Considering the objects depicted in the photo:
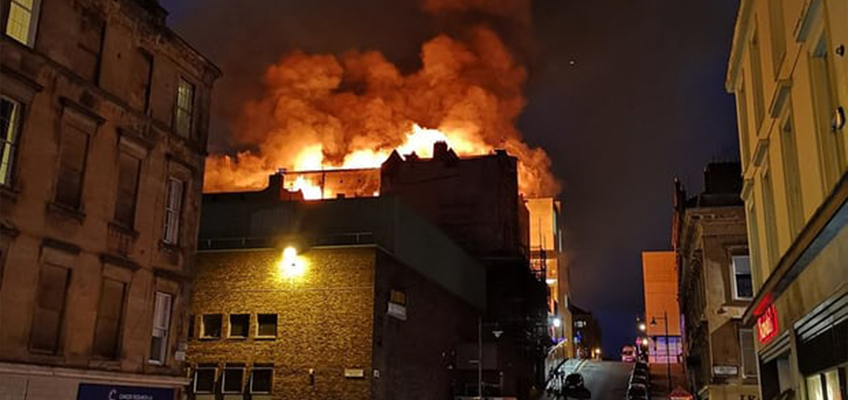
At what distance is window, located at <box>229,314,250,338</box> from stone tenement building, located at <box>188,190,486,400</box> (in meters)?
0.05

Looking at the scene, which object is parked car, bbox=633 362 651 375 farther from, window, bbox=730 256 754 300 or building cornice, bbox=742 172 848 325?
building cornice, bbox=742 172 848 325

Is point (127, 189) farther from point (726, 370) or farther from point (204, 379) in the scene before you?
point (726, 370)

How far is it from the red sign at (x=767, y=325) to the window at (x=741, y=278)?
13.8m

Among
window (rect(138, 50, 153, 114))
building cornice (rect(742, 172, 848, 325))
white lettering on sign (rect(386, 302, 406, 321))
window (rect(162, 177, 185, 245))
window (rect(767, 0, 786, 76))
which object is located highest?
window (rect(138, 50, 153, 114))

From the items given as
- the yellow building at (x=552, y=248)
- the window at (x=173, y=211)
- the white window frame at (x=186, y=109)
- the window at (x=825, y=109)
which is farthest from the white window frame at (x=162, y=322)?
the yellow building at (x=552, y=248)

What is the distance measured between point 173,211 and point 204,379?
13.8 meters

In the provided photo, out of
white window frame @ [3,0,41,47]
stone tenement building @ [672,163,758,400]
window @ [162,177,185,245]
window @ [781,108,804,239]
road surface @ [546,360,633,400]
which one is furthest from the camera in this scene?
road surface @ [546,360,633,400]

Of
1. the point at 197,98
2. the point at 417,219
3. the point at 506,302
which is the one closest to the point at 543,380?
the point at 506,302

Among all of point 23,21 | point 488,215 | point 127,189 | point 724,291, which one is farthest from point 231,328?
point 488,215

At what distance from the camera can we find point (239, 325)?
115 feet

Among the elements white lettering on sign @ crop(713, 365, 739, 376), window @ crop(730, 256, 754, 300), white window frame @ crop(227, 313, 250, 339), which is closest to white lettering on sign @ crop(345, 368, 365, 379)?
white window frame @ crop(227, 313, 250, 339)

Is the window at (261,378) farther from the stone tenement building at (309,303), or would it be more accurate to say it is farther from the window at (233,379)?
the window at (233,379)

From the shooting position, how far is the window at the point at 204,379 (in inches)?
1351

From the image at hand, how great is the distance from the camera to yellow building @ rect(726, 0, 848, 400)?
11.4 meters
